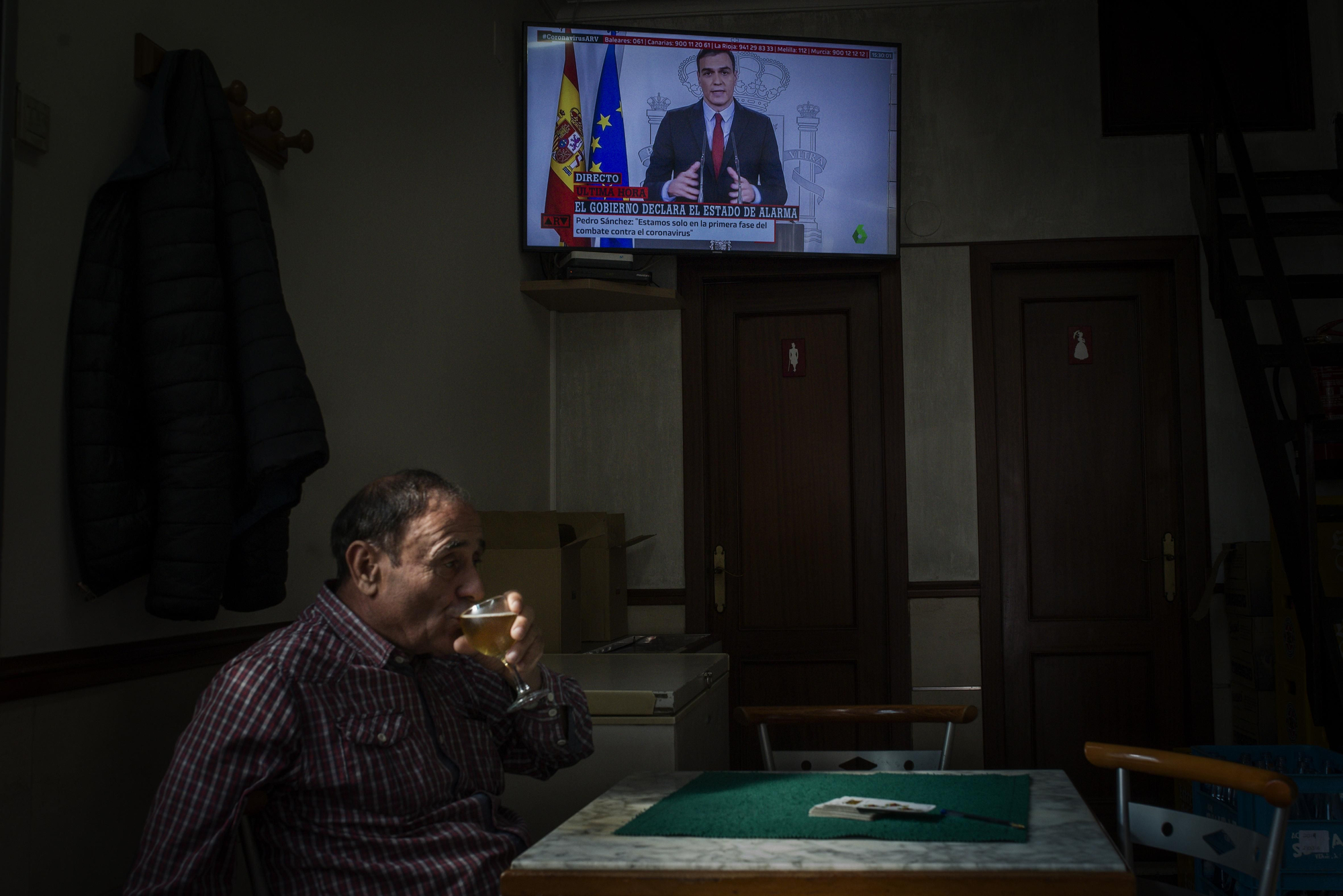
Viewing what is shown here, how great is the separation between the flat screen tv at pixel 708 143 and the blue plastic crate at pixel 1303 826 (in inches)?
84.6

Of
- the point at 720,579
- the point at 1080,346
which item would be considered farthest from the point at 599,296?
the point at 1080,346

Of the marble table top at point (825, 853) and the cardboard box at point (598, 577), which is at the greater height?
the cardboard box at point (598, 577)

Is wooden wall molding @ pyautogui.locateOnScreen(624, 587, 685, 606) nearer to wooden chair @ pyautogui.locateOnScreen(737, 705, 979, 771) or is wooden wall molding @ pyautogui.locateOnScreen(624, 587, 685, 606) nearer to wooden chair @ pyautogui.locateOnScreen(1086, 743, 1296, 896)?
wooden chair @ pyautogui.locateOnScreen(737, 705, 979, 771)

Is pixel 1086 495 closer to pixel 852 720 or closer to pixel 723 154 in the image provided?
pixel 723 154

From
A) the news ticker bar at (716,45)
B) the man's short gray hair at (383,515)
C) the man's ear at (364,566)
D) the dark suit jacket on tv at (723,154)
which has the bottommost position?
the man's ear at (364,566)

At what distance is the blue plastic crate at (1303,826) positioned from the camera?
2.71 meters

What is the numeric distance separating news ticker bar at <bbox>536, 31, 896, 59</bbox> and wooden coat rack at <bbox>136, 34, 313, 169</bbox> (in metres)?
1.64

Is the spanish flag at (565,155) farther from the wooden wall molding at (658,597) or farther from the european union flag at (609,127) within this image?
the wooden wall molding at (658,597)

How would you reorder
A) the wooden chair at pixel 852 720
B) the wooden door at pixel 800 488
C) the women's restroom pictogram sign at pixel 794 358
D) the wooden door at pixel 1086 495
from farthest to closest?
the women's restroom pictogram sign at pixel 794 358
the wooden door at pixel 800 488
the wooden door at pixel 1086 495
the wooden chair at pixel 852 720

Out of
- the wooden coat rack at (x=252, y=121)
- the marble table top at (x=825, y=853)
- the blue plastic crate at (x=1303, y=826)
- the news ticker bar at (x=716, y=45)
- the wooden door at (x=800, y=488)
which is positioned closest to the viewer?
the marble table top at (x=825, y=853)

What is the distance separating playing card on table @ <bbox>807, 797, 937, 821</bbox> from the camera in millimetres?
1425

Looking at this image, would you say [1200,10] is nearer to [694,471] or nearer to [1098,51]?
[1098,51]

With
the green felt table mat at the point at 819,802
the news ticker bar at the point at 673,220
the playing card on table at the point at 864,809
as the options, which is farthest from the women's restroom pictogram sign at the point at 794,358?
the playing card on table at the point at 864,809

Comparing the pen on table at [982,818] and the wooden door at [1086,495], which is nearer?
the pen on table at [982,818]
